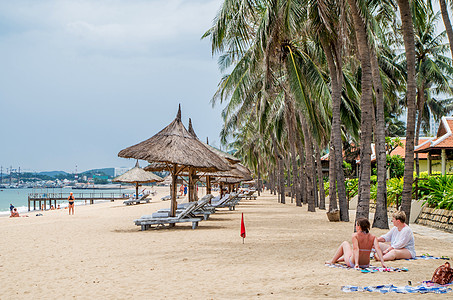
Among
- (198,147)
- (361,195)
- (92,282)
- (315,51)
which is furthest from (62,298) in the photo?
(315,51)

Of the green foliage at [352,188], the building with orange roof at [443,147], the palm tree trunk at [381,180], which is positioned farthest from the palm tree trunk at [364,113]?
the green foliage at [352,188]

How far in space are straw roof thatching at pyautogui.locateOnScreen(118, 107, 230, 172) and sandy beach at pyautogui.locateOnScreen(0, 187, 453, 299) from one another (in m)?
2.34

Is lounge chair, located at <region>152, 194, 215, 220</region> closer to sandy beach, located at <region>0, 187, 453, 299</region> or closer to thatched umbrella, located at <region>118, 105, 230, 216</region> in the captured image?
thatched umbrella, located at <region>118, 105, 230, 216</region>

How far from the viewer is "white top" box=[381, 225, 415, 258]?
7520mm

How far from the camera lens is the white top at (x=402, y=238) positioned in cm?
752

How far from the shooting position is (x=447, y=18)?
1025cm

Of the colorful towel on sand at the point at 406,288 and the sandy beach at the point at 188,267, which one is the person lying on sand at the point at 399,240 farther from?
the colorful towel on sand at the point at 406,288

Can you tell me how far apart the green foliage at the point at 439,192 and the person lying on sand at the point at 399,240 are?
602 cm

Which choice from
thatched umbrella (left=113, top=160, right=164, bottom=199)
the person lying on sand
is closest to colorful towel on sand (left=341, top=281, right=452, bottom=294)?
the person lying on sand

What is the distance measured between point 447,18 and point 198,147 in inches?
312

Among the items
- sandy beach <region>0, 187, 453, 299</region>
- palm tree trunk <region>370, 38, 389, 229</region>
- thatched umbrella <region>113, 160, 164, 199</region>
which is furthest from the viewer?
thatched umbrella <region>113, 160, 164, 199</region>

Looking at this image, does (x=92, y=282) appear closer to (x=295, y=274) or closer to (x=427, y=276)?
(x=295, y=274)

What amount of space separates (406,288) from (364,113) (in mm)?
7885

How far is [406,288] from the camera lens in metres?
5.46
